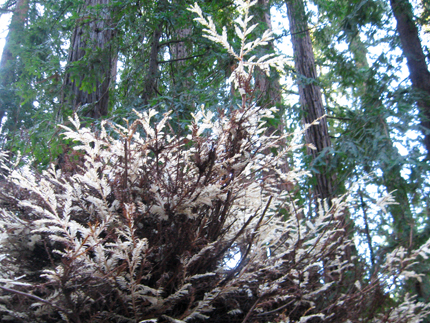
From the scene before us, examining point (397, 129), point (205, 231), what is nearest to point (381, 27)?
point (397, 129)

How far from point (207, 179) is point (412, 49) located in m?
5.31

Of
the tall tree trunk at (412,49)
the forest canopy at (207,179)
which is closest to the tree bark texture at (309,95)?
the forest canopy at (207,179)

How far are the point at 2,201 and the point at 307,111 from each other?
17.9 feet

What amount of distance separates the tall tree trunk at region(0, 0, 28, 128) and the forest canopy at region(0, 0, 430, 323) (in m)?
0.30

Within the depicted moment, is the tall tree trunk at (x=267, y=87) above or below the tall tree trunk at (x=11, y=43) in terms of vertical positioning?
below

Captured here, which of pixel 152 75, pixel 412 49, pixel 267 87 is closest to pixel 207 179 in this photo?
pixel 267 87

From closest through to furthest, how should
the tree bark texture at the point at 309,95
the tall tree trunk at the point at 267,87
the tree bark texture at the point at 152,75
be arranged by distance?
the tall tree trunk at the point at 267,87
the tree bark texture at the point at 152,75
the tree bark texture at the point at 309,95

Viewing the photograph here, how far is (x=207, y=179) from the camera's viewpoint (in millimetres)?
1557

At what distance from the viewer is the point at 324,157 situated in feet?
17.1

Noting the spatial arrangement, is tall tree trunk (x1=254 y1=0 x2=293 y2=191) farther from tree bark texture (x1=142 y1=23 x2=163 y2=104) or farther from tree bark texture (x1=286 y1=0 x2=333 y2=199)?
tree bark texture (x1=142 y1=23 x2=163 y2=104)

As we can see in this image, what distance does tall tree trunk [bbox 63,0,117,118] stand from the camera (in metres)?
A: 4.08

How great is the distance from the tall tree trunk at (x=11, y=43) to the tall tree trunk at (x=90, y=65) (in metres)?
4.79

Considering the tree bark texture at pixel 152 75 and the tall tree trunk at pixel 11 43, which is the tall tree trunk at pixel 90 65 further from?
the tall tree trunk at pixel 11 43

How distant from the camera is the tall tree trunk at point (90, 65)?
4082 millimetres
